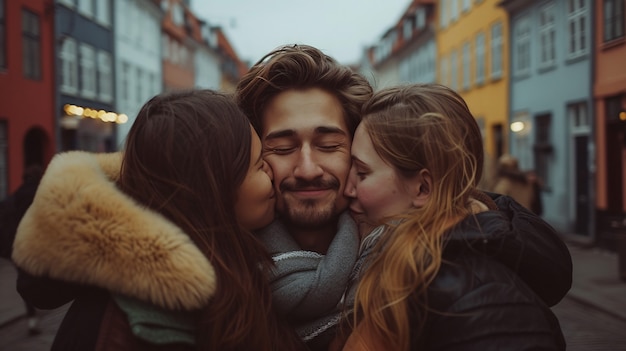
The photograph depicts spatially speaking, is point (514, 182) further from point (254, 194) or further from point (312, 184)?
point (254, 194)

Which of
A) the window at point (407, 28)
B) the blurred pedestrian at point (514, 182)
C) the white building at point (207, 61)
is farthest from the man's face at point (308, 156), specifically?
the white building at point (207, 61)

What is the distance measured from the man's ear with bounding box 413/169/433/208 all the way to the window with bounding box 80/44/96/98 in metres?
23.3

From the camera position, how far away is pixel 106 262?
5.57ft

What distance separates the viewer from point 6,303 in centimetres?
977

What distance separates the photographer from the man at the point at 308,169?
7.25 feet

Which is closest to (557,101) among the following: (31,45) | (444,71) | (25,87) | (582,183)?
(582,183)

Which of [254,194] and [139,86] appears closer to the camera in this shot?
[254,194]

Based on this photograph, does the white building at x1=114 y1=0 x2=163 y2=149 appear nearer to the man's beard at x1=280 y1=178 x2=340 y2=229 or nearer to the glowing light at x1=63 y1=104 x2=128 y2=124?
the glowing light at x1=63 y1=104 x2=128 y2=124

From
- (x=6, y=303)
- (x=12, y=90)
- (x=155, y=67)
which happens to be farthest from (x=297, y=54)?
(x=155, y=67)

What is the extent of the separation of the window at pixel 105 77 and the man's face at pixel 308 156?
2491cm

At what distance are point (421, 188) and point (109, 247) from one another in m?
0.92

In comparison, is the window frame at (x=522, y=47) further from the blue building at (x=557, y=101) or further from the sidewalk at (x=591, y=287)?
the sidewalk at (x=591, y=287)

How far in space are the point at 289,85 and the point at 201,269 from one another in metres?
1.14

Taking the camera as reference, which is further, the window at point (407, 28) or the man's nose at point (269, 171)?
the window at point (407, 28)
